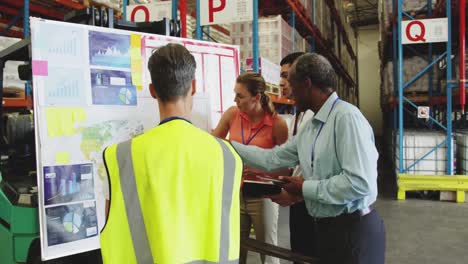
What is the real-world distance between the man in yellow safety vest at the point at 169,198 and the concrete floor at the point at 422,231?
3203 millimetres

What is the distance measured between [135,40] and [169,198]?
4.73 feet

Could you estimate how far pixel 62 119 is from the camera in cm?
214

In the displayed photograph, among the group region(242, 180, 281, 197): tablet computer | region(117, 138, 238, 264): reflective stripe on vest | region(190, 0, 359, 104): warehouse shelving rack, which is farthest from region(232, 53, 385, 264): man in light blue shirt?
region(190, 0, 359, 104): warehouse shelving rack

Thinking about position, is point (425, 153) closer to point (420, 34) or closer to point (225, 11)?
point (420, 34)

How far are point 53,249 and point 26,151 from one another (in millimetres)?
972

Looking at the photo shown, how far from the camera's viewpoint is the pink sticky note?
2.05 m

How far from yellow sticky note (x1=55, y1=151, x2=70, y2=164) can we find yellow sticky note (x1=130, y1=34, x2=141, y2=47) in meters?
0.75

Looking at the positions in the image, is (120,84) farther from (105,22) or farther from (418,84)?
(418,84)

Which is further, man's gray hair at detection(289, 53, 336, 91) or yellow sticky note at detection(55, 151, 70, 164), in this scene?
yellow sticky note at detection(55, 151, 70, 164)

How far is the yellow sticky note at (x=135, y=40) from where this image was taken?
244cm

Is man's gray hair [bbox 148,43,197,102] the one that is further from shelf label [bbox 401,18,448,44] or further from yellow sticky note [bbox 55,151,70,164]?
shelf label [bbox 401,18,448,44]

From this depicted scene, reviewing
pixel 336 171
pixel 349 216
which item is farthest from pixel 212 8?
pixel 349 216

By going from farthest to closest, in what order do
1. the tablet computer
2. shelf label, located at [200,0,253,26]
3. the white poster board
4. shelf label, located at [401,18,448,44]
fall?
shelf label, located at [401,18,448,44], shelf label, located at [200,0,253,26], the tablet computer, the white poster board

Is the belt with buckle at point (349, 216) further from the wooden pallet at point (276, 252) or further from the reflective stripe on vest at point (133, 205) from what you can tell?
the reflective stripe on vest at point (133, 205)
